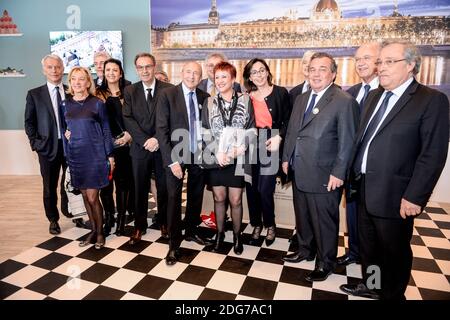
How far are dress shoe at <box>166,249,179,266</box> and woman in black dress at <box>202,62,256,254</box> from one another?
68 centimetres

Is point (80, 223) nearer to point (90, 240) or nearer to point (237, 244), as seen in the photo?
point (90, 240)

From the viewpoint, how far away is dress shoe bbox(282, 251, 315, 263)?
2.96m

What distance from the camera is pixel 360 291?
8.07ft

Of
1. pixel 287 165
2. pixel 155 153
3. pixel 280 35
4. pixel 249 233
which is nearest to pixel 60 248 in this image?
pixel 155 153

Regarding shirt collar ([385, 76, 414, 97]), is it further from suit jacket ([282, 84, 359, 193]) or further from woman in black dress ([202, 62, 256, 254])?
woman in black dress ([202, 62, 256, 254])

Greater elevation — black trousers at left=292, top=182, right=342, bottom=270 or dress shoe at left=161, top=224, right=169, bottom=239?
black trousers at left=292, top=182, right=342, bottom=270

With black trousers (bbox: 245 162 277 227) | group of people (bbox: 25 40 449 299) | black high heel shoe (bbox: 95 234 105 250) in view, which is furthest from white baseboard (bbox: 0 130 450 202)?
black trousers (bbox: 245 162 277 227)

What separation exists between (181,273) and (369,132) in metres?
1.89

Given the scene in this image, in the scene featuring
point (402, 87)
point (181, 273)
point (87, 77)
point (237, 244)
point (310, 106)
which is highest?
point (87, 77)

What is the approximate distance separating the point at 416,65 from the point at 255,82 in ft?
4.60

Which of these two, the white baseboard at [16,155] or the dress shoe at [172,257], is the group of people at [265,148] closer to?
the dress shoe at [172,257]

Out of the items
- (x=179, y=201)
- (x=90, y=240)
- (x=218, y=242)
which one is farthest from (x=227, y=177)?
(x=90, y=240)

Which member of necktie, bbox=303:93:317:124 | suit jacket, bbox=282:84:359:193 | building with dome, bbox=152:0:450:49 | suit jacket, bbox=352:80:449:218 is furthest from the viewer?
building with dome, bbox=152:0:450:49

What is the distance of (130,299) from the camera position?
94.3 inches
